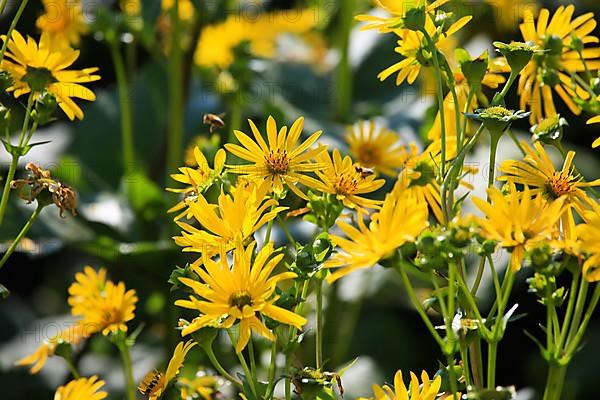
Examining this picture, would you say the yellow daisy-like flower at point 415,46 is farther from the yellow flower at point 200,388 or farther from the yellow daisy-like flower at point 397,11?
the yellow flower at point 200,388

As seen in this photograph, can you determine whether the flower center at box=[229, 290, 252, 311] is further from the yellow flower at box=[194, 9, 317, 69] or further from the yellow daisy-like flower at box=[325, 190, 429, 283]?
the yellow flower at box=[194, 9, 317, 69]

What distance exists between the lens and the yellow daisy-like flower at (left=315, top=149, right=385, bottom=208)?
1.84ft

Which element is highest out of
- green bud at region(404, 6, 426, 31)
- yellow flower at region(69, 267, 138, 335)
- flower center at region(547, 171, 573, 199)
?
green bud at region(404, 6, 426, 31)

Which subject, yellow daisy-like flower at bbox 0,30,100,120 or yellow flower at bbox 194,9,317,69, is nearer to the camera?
yellow daisy-like flower at bbox 0,30,100,120

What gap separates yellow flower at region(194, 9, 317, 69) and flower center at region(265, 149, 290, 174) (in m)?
0.61

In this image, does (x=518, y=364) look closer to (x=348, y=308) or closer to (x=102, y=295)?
(x=348, y=308)

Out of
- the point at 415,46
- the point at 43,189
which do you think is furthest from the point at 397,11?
the point at 43,189

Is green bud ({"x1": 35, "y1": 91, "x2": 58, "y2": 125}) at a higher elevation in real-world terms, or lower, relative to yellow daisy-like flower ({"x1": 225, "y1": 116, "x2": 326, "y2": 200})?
higher

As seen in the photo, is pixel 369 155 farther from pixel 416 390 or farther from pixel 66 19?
pixel 66 19

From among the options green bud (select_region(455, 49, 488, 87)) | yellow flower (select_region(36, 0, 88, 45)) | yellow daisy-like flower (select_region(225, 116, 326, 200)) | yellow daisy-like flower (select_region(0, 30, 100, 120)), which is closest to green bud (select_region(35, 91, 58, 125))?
yellow daisy-like flower (select_region(0, 30, 100, 120))

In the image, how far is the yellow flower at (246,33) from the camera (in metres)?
1.32

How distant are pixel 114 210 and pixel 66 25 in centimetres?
22

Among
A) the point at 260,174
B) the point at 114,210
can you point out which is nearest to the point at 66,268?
the point at 114,210

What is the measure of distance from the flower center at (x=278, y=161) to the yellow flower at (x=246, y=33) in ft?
2.00
